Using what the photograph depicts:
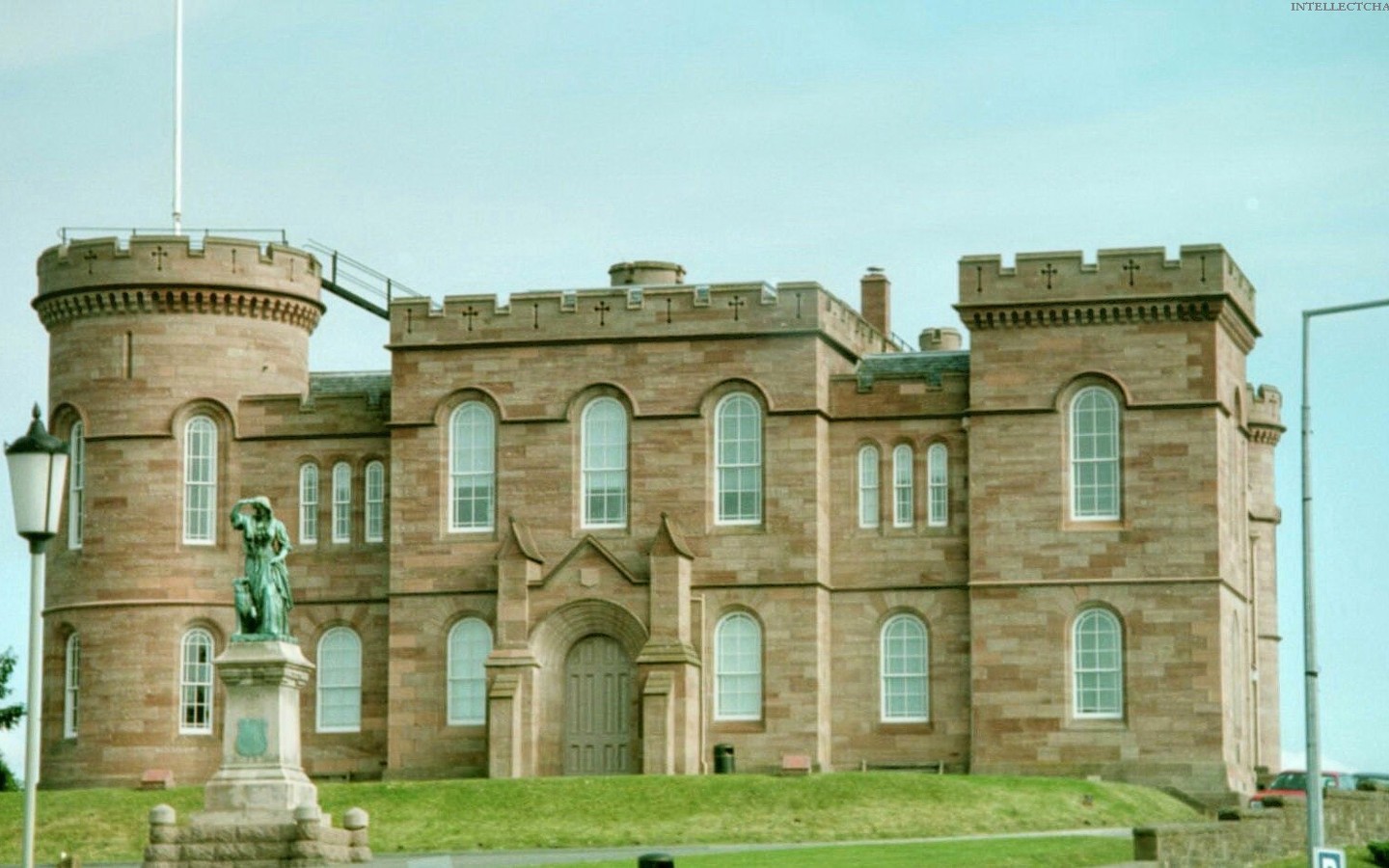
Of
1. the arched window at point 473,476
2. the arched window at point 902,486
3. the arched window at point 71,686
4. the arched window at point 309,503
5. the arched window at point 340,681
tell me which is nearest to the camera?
the arched window at point 902,486

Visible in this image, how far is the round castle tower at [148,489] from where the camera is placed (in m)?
57.6

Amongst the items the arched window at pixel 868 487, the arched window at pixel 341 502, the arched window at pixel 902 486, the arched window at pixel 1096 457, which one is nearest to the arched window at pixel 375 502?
the arched window at pixel 341 502

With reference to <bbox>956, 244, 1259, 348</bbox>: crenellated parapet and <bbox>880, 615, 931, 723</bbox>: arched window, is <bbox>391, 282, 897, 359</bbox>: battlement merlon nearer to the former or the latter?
<bbox>956, 244, 1259, 348</bbox>: crenellated parapet

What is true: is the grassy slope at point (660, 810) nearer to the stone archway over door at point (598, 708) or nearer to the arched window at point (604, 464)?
the stone archway over door at point (598, 708)

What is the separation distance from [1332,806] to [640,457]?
1576 centimetres

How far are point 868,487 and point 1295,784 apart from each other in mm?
10322

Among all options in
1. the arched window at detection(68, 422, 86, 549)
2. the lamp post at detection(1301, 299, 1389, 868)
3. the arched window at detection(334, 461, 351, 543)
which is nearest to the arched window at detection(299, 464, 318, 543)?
the arched window at detection(334, 461, 351, 543)

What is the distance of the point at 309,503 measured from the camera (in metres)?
58.8

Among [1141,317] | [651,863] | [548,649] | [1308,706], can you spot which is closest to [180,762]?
[548,649]

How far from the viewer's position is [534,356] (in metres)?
57.0

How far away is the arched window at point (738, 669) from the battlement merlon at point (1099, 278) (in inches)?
300

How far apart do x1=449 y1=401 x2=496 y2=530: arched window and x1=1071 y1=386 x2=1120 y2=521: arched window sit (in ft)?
38.9

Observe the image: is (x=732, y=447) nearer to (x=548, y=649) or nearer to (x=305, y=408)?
(x=548, y=649)

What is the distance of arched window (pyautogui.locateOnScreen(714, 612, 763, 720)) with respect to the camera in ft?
182
